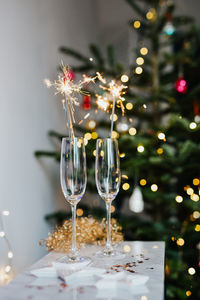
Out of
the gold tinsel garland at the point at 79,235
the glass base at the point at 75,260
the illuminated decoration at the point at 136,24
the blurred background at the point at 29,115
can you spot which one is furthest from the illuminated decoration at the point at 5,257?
the illuminated decoration at the point at 136,24

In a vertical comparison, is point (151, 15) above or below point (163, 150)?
above

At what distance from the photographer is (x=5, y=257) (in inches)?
52.7

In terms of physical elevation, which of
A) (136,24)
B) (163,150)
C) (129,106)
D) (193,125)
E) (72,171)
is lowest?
(72,171)

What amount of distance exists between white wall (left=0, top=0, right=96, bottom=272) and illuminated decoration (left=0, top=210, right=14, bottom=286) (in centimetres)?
5

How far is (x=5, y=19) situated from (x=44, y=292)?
45.1 inches

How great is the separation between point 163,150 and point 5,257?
0.82 m

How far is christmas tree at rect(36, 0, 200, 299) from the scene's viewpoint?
164 cm

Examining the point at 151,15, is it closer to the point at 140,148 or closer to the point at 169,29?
the point at 169,29

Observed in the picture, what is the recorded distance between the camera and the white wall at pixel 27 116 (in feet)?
4.66

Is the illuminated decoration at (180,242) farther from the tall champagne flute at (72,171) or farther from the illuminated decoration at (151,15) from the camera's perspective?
the illuminated decoration at (151,15)

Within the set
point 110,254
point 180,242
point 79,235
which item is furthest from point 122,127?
point 110,254

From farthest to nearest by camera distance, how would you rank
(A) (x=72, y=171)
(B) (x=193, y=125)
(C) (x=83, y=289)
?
(B) (x=193, y=125), (A) (x=72, y=171), (C) (x=83, y=289)

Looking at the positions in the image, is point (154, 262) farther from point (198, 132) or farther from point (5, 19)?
point (5, 19)

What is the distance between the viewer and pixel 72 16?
247cm
